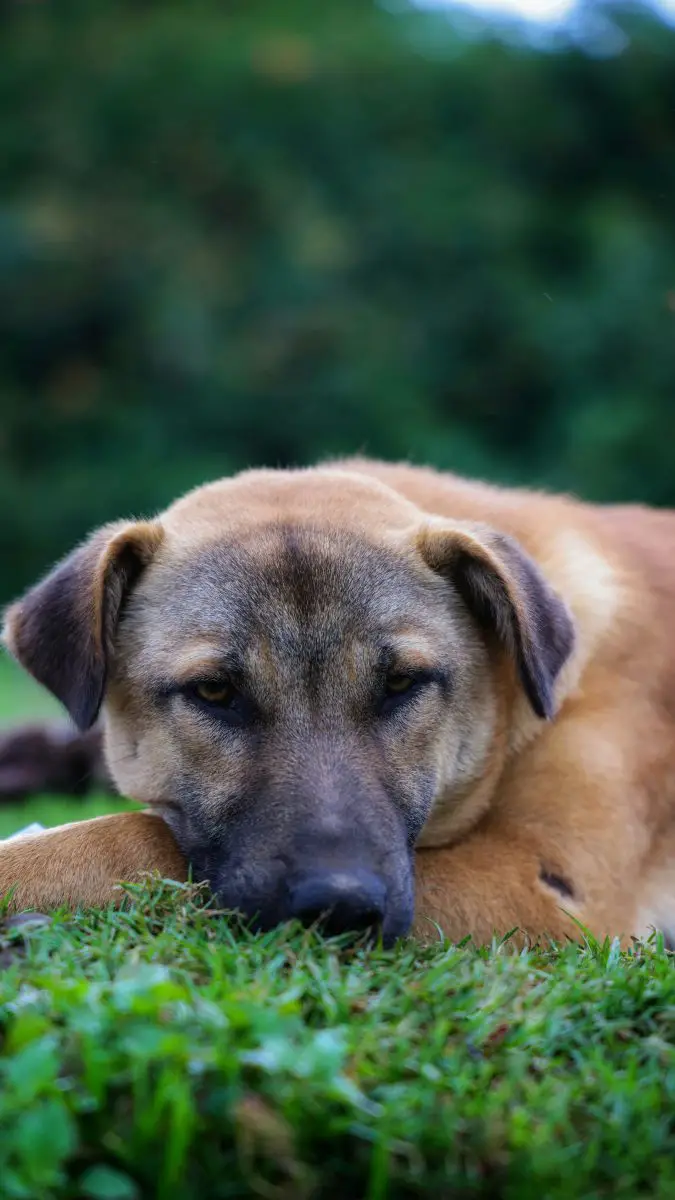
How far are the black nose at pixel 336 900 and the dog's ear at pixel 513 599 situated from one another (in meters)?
1.06

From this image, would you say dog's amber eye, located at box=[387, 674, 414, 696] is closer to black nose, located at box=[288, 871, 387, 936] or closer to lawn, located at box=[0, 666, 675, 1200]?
black nose, located at box=[288, 871, 387, 936]

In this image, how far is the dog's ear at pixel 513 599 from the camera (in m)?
4.43

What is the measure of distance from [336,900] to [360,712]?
765 millimetres

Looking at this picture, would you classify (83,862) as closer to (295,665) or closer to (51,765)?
(295,665)

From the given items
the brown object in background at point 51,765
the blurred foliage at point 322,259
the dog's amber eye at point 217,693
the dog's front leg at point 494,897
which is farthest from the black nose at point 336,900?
the blurred foliage at point 322,259

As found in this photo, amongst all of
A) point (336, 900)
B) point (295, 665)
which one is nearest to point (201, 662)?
point (295, 665)

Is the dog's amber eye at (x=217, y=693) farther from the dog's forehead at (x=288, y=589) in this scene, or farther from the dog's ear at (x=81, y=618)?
the dog's ear at (x=81, y=618)

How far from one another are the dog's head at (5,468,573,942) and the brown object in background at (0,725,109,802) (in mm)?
2923

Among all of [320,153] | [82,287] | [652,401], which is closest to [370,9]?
[320,153]

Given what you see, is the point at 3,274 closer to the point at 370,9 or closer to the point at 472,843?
the point at 370,9

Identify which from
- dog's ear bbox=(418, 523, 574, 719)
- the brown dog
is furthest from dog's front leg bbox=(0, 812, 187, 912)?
dog's ear bbox=(418, 523, 574, 719)

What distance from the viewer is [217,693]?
14.0 ft

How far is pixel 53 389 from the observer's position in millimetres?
23562

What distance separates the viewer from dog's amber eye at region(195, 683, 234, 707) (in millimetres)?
4242
